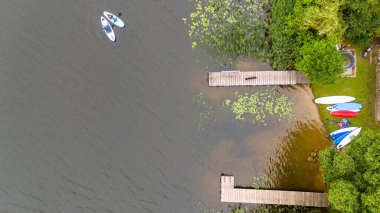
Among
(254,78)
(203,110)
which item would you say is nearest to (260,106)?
(254,78)

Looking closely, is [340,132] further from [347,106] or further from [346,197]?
[346,197]

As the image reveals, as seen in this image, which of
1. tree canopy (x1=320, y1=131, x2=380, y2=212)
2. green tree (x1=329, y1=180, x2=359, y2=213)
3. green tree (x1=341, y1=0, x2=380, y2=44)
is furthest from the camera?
green tree (x1=341, y1=0, x2=380, y2=44)

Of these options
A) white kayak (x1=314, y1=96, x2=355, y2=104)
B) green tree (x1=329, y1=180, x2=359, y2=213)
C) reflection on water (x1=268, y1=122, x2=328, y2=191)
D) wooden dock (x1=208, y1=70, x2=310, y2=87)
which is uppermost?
wooden dock (x1=208, y1=70, x2=310, y2=87)

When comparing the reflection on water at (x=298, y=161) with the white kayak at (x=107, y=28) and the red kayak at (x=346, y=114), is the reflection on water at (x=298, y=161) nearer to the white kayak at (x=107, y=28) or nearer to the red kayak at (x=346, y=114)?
the red kayak at (x=346, y=114)

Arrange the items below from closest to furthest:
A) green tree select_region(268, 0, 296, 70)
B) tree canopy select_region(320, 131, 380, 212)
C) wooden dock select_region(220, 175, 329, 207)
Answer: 1. tree canopy select_region(320, 131, 380, 212)
2. green tree select_region(268, 0, 296, 70)
3. wooden dock select_region(220, 175, 329, 207)

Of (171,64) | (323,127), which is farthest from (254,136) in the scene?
(171,64)

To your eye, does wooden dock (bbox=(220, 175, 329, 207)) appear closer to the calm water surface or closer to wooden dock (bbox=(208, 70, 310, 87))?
the calm water surface

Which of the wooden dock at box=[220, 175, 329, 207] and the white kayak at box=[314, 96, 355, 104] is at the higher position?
the white kayak at box=[314, 96, 355, 104]

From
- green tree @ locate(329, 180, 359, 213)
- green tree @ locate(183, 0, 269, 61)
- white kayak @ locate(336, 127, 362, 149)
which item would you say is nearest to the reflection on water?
white kayak @ locate(336, 127, 362, 149)
